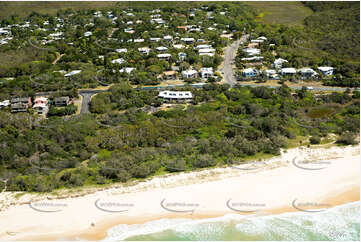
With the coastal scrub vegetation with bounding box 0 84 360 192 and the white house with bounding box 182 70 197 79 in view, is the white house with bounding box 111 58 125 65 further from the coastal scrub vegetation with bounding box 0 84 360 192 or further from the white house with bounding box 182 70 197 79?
the coastal scrub vegetation with bounding box 0 84 360 192

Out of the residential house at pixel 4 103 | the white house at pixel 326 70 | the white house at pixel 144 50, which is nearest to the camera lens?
the residential house at pixel 4 103

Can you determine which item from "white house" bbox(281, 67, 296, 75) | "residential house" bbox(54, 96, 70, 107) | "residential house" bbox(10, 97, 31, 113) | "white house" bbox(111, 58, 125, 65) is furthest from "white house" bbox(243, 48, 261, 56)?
"residential house" bbox(10, 97, 31, 113)

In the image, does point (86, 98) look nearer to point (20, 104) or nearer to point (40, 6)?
point (20, 104)

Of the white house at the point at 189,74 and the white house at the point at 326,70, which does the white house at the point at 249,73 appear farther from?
the white house at the point at 326,70

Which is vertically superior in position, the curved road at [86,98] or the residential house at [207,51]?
the residential house at [207,51]

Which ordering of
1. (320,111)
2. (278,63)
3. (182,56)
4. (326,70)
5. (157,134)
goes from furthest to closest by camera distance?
1. (182,56)
2. (278,63)
3. (326,70)
4. (320,111)
5. (157,134)

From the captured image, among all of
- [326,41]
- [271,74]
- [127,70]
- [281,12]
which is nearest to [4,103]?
[127,70]

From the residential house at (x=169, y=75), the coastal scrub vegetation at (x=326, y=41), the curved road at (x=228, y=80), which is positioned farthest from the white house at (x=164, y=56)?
the coastal scrub vegetation at (x=326, y=41)
